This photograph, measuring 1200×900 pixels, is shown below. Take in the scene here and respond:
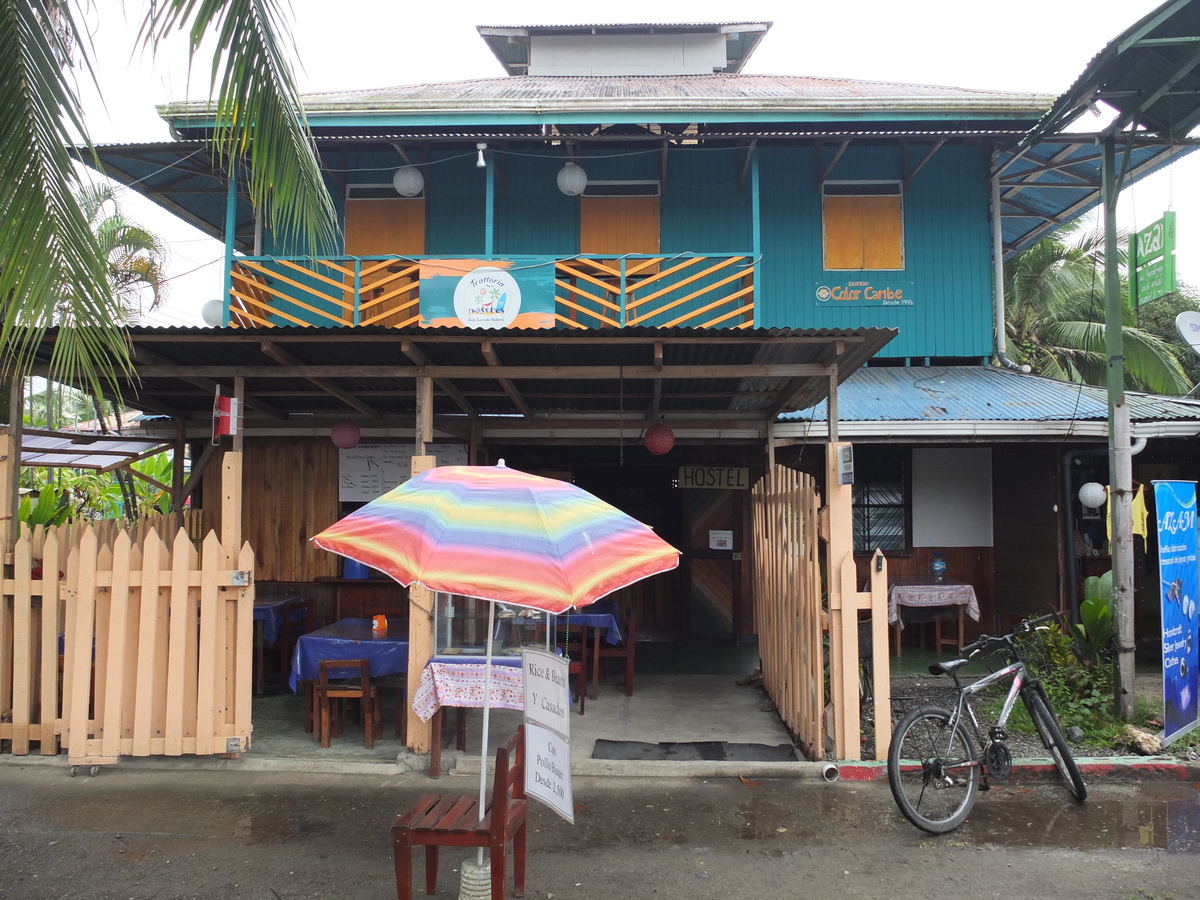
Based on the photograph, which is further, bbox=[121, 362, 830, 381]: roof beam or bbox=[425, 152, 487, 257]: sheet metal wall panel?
bbox=[425, 152, 487, 257]: sheet metal wall panel

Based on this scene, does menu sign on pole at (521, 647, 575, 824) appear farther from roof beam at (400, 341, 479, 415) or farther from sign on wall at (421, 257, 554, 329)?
sign on wall at (421, 257, 554, 329)

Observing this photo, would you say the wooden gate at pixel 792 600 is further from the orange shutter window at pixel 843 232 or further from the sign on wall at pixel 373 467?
the orange shutter window at pixel 843 232

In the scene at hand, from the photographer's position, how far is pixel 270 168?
14.8 feet

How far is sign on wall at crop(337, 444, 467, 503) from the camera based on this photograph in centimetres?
947

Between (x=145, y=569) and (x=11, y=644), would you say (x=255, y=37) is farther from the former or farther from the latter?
(x=11, y=644)

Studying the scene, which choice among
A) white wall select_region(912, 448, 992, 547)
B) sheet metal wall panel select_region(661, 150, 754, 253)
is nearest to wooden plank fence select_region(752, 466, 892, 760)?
white wall select_region(912, 448, 992, 547)

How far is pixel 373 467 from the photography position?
9.48 meters

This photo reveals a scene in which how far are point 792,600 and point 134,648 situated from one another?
498 centimetres

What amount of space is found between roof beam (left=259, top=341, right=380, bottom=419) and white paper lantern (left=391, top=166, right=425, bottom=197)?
3.49m

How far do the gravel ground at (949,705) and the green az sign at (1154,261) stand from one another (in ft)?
12.3

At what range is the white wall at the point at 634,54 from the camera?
14.5m

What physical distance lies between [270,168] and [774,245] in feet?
25.8

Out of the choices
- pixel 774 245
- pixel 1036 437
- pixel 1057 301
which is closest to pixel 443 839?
pixel 1036 437

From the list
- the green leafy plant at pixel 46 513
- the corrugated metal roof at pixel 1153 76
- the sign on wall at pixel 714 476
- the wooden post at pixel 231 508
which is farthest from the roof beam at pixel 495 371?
the green leafy plant at pixel 46 513
